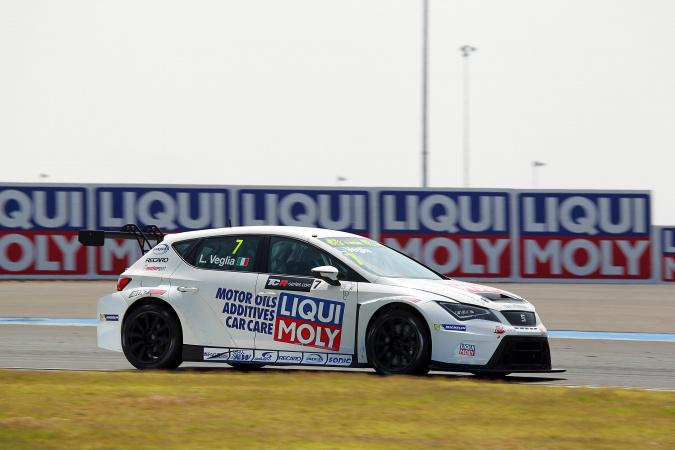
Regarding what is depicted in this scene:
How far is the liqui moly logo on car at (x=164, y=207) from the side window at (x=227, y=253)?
1296 centimetres

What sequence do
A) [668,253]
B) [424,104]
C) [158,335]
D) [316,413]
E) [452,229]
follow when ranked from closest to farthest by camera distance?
[316,413], [158,335], [452,229], [668,253], [424,104]

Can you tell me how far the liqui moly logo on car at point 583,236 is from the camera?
74.2ft

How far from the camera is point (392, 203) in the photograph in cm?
2277

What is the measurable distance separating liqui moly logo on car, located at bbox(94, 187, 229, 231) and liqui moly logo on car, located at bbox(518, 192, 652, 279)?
7.12 meters

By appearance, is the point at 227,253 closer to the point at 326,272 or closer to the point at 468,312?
the point at 326,272

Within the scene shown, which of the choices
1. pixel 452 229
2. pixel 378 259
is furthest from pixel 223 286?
pixel 452 229

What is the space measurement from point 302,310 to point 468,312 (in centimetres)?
155

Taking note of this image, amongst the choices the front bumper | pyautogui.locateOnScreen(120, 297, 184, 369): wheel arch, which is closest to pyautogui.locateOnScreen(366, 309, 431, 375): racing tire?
the front bumper

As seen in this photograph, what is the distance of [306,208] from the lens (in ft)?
75.4

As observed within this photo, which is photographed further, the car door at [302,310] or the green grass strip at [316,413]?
the car door at [302,310]

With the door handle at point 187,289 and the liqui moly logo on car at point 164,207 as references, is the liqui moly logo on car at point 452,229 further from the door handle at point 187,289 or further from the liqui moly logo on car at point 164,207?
the door handle at point 187,289

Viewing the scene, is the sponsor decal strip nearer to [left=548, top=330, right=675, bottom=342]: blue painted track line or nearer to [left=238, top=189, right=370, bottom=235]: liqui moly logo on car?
[left=548, top=330, right=675, bottom=342]: blue painted track line

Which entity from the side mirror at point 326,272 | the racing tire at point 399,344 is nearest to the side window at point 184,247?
the side mirror at point 326,272

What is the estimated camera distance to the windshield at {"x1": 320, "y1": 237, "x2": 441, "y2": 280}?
30.3 ft
